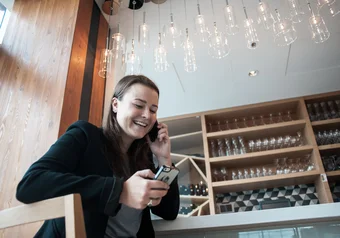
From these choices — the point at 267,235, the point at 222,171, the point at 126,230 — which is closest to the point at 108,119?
the point at 126,230

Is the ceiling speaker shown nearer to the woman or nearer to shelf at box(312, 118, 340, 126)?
the woman

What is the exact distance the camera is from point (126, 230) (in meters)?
0.88

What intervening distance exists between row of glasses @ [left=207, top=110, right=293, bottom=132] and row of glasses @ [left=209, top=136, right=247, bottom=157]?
271 millimetres

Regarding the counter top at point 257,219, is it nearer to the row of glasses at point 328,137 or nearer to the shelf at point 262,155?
the shelf at point 262,155

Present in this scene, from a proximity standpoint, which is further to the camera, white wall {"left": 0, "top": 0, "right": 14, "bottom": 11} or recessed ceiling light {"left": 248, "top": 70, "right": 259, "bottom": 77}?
recessed ceiling light {"left": 248, "top": 70, "right": 259, "bottom": 77}

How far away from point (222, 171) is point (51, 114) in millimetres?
2501

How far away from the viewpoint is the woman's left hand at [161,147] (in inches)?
43.2

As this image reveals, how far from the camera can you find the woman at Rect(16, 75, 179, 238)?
69cm

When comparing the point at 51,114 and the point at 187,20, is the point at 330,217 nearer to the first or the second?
the point at 51,114

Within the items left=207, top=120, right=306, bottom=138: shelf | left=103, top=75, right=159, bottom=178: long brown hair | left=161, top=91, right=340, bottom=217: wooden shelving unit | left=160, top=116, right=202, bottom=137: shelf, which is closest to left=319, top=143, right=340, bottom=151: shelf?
left=161, top=91, right=340, bottom=217: wooden shelving unit

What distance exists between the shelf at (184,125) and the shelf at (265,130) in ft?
1.33

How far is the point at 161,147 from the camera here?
1.11 meters

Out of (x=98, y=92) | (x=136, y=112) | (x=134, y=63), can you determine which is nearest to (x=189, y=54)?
(x=134, y=63)

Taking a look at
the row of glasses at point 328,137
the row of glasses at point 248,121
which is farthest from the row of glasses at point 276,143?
the row of glasses at point 248,121
